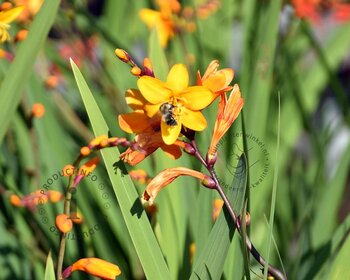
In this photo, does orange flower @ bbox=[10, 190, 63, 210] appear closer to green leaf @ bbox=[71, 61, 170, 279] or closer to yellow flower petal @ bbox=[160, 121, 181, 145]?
green leaf @ bbox=[71, 61, 170, 279]

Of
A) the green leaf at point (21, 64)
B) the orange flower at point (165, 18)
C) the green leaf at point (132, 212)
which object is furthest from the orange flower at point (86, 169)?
the orange flower at point (165, 18)

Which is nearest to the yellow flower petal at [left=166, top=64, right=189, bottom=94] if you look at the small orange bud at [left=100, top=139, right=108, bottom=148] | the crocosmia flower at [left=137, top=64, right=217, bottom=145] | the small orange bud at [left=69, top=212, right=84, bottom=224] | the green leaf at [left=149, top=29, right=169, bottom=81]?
the crocosmia flower at [left=137, top=64, right=217, bottom=145]

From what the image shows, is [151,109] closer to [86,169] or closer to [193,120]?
[193,120]

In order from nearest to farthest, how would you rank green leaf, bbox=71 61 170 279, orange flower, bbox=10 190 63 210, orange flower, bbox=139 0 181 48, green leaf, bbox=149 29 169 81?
green leaf, bbox=71 61 170 279
orange flower, bbox=10 190 63 210
green leaf, bbox=149 29 169 81
orange flower, bbox=139 0 181 48

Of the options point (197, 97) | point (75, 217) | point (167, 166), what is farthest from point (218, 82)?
point (167, 166)

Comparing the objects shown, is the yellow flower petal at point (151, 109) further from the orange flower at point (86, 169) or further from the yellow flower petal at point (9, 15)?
the yellow flower petal at point (9, 15)
